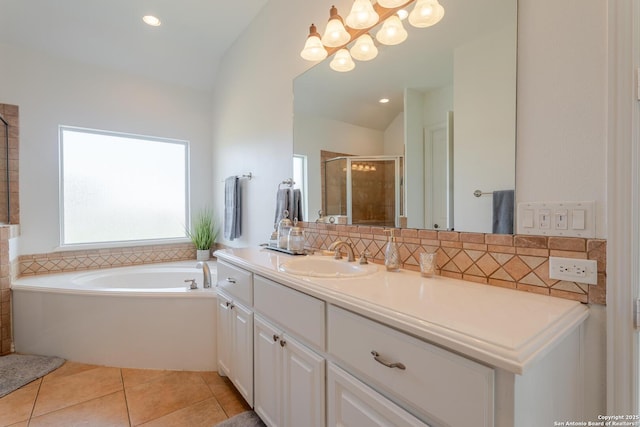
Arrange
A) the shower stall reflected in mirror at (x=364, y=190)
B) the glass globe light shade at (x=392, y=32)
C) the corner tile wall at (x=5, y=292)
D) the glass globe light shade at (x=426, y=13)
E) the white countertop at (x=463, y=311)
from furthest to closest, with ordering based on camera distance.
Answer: the corner tile wall at (x=5, y=292), the shower stall reflected in mirror at (x=364, y=190), the glass globe light shade at (x=392, y=32), the glass globe light shade at (x=426, y=13), the white countertop at (x=463, y=311)

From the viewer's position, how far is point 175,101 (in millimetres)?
3465

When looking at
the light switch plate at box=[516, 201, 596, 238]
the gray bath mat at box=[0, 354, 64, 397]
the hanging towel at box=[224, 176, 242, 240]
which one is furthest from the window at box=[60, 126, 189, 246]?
the light switch plate at box=[516, 201, 596, 238]

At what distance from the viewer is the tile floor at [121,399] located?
1720 mm

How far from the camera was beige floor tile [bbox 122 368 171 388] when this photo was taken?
2105 millimetres

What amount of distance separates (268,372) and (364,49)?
1.84 meters

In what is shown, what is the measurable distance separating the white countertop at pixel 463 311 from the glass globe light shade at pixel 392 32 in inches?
47.4

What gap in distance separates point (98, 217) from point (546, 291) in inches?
150

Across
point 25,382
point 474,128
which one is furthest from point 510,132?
point 25,382

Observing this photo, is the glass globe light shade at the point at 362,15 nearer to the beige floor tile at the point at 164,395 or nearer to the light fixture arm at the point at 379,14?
the light fixture arm at the point at 379,14

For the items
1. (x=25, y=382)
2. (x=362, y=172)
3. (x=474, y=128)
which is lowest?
(x=25, y=382)

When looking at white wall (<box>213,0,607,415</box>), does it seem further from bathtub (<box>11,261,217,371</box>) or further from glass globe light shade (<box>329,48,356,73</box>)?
bathtub (<box>11,261,217,371</box>)

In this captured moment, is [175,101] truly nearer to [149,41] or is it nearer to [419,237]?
[149,41]

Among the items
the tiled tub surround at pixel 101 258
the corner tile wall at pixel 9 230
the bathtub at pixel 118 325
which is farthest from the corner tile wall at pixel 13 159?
the bathtub at pixel 118 325

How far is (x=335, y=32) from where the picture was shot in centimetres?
172
